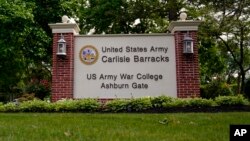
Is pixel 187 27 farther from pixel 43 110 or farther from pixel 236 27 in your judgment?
pixel 236 27

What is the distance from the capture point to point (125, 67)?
544 inches

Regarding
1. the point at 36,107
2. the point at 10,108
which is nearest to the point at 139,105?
the point at 36,107

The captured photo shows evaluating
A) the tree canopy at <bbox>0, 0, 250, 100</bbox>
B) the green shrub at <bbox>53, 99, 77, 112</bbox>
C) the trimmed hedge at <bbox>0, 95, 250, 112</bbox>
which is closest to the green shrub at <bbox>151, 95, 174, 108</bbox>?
A: the trimmed hedge at <bbox>0, 95, 250, 112</bbox>

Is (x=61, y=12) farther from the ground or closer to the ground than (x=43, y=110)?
farther from the ground

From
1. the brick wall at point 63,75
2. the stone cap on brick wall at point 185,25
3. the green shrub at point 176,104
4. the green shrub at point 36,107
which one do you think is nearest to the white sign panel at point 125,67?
the brick wall at point 63,75

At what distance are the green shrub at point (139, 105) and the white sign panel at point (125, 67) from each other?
2196 millimetres

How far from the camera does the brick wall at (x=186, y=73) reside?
13.6m

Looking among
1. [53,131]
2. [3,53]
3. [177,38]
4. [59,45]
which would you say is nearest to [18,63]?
[3,53]

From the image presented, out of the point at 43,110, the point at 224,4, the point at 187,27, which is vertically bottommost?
the point at 43,110

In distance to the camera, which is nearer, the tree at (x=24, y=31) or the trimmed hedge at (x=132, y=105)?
the trimmed hedge at (x=132, y=105)

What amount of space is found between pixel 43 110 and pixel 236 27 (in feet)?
45.1

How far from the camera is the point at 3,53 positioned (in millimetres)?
21594

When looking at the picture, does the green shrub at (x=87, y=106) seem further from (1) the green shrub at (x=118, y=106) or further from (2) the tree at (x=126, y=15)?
(2) the tree at (x=126, y=15)

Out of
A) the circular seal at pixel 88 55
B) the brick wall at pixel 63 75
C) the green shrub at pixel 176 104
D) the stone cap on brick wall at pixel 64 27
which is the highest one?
the stone cap on brick wall at pixel 64 27
